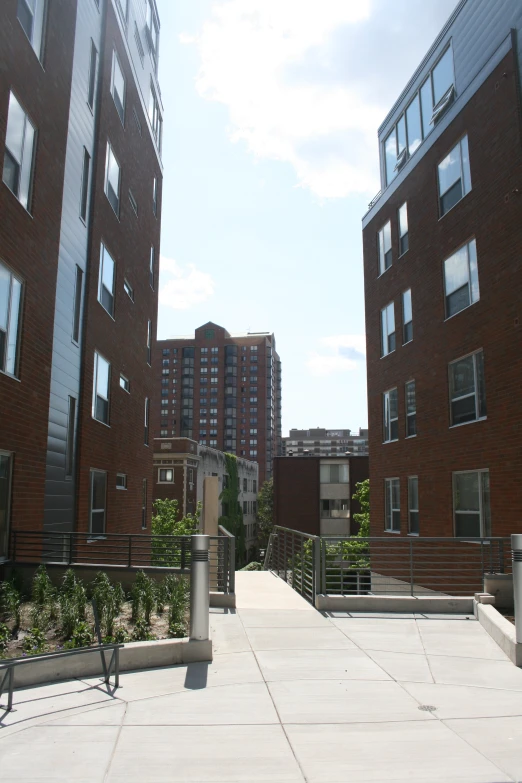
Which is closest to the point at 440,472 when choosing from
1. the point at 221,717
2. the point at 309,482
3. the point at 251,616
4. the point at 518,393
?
the point at 518,393

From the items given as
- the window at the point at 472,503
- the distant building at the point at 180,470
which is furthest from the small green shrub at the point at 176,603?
the distant building at the point at 180,470

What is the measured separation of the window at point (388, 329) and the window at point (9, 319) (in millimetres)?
12562

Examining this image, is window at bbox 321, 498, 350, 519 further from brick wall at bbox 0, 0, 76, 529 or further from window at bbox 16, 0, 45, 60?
window at bbox 16, 0, 45, 60

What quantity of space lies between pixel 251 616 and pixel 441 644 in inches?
121

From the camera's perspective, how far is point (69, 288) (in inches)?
580

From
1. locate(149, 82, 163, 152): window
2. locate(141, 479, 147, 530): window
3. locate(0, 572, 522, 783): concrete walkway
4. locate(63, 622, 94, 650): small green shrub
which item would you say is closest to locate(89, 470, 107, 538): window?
locate(141, 479, 147, 530): window

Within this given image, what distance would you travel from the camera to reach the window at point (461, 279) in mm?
15781

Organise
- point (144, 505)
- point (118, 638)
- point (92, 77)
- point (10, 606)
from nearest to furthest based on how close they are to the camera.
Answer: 1. point (118, 638)
2. point (10, 606)
3. point (92, 77)
4. point (144, 505)

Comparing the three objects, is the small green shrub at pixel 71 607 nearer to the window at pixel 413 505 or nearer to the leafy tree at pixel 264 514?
the window at pixel 413 505

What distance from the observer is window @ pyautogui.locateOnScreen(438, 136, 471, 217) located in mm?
16453

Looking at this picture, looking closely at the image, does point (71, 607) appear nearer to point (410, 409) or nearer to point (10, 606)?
point (10, 606)

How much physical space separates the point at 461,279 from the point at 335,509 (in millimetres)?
42169

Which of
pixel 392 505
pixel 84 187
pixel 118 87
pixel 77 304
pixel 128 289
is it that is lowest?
pixel 392 505

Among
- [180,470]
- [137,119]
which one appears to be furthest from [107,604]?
[180,470]
